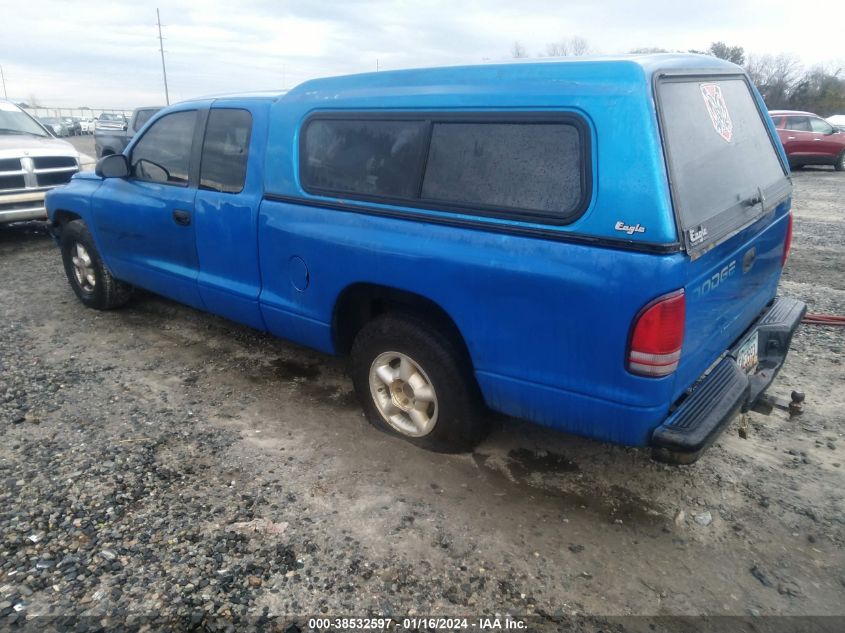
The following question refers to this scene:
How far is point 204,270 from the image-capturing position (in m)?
4.21

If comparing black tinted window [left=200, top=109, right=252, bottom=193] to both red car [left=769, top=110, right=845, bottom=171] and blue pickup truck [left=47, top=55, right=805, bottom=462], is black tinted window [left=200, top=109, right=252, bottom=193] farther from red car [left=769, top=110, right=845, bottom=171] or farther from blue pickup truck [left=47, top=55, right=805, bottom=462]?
red car [left=769, top=110, right=845, bottom=171]

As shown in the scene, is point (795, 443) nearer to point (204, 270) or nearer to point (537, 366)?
point (537, 366)

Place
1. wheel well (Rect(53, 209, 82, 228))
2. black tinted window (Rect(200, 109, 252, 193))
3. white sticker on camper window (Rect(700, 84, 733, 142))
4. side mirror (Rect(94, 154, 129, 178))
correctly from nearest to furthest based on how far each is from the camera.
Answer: white sticker on camper window (Rect(700, 84, 733, 142))
black tinted window (Rect(200, 109, 252, 193))
side mirror (Rect(94, 154, 129, 178))
wheel well (Rect(53, 209, 82, 228))

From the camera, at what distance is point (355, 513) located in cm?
287

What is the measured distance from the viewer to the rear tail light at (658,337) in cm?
226

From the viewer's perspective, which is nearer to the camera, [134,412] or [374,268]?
[374,268]

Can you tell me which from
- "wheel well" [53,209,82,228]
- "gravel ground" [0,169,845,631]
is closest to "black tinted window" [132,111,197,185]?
"wheel well" [53,209,82,228]

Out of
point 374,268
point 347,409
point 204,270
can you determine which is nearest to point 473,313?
point 374,268

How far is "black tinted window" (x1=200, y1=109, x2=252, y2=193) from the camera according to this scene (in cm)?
382

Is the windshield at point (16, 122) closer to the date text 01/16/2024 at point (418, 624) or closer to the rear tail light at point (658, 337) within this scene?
the date text 01/16/2024 at point (418, 624)

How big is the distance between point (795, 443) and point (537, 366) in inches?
70.5

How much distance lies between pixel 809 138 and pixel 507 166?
17257mm

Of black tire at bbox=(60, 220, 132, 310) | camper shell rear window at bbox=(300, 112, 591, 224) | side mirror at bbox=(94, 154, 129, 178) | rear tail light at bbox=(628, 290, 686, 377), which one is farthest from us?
black tire at bbox=(60, 220, 132, 310)

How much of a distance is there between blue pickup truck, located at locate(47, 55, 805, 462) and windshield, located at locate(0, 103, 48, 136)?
666 cm
